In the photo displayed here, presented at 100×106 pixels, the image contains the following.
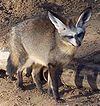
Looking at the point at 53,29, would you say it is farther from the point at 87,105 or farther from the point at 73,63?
the point at 87,105

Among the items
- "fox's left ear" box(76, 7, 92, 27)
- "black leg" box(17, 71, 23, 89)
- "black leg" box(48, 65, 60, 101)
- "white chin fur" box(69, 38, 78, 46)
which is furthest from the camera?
"black leg" box(17, 71, 23, 89)

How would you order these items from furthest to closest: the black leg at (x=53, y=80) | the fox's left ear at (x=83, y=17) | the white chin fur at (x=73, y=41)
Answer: the black leg at (x=53, y=80) → the fox's left ear at (x=83, y=17) → the white chin fur at (x=73, y=41)

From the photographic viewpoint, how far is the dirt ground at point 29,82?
654 cm

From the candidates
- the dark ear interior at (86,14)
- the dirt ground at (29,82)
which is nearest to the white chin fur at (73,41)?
the dark ear interior at (86,14)

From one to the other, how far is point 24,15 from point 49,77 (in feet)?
9.78

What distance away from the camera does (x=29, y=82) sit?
733 centimetres

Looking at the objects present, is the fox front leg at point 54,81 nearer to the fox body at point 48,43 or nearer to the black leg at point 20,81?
the fox body at point 48,43

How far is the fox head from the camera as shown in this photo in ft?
19.5

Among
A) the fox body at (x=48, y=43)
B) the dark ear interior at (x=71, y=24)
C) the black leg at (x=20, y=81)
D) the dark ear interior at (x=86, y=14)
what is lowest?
the black leg at (x=20, y=81)

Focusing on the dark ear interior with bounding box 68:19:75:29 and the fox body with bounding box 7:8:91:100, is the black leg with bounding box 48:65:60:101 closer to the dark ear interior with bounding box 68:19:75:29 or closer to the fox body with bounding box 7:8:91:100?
the fox body with bounding box 7:8:91:100

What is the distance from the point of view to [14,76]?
24.5 ft

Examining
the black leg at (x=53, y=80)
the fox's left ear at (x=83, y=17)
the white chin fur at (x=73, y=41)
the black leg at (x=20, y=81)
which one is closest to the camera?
the white chin fur at (x=73, y=41)

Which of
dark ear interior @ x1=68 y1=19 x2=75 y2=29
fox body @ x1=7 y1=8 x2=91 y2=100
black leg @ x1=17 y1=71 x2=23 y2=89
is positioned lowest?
black leg @ x1=17 y1=71 x2=23 y2=89

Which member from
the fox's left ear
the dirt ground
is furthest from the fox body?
the dirt ground
